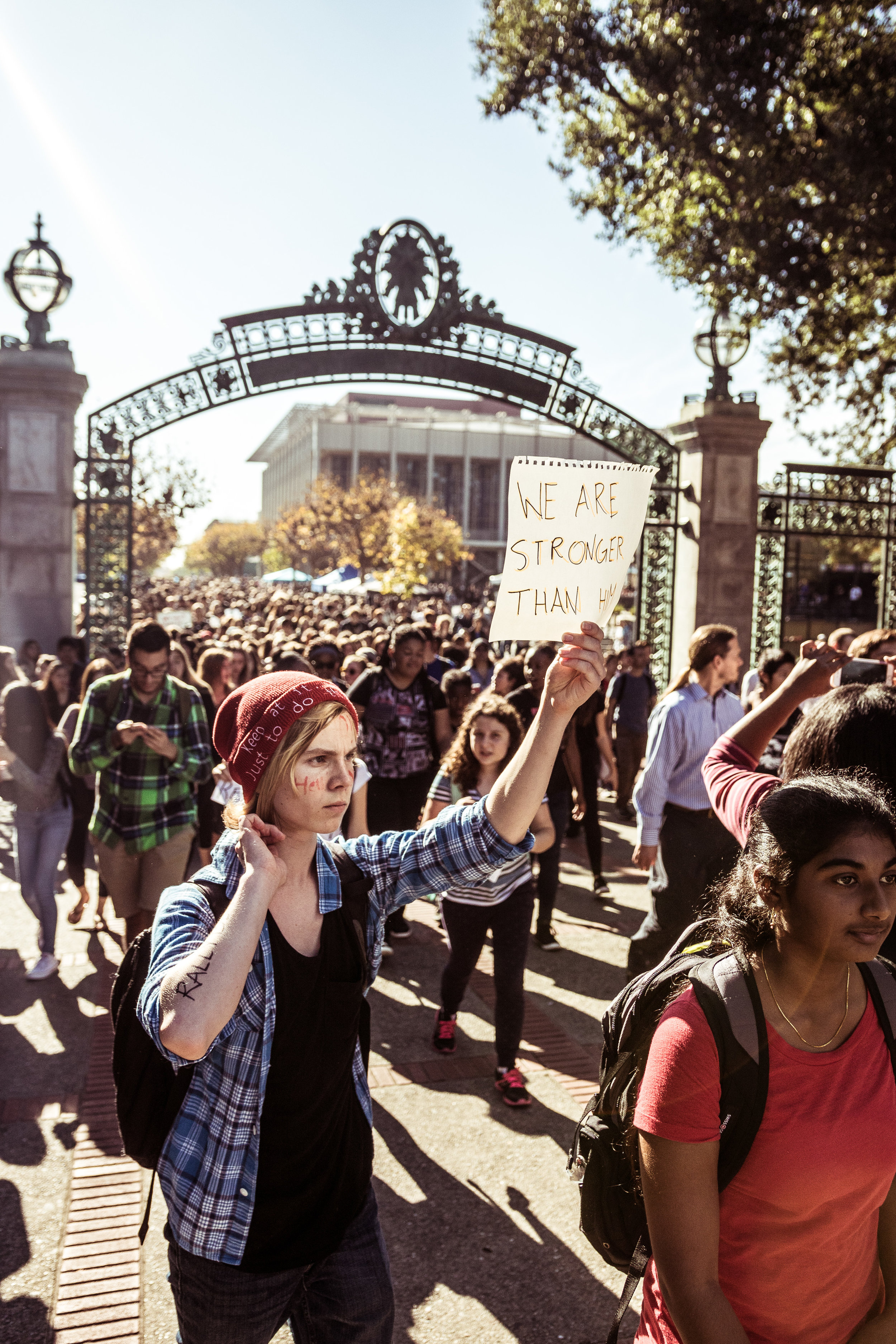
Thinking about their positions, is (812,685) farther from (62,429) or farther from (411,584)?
(411,584)

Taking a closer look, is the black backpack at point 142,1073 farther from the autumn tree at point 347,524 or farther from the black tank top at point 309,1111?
the autumn tree at point 347,524

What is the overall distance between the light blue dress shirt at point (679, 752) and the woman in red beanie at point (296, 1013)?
114 inches

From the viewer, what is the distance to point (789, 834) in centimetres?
175

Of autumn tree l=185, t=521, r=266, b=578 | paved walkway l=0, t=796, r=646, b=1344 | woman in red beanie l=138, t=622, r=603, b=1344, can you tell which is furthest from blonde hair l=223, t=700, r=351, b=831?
autumn tree l=185, t=521, r=266, b=578

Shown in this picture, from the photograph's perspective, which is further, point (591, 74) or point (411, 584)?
point (411, 584)

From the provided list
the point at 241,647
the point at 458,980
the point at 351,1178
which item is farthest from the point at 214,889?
the point at 241,647

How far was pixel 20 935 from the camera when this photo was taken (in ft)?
21.6

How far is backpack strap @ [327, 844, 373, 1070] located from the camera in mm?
2025

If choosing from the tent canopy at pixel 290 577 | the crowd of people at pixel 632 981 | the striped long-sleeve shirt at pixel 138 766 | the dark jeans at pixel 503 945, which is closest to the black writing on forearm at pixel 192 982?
the crowd of people at pixel 632 981

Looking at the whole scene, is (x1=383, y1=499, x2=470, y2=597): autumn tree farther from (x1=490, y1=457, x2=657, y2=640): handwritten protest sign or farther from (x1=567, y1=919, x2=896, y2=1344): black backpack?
(x1=567, y1=919, x2=896, y2=1344): black backpack

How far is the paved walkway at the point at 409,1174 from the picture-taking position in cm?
318


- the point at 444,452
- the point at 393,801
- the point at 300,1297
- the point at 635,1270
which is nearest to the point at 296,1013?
the point at 300,1297

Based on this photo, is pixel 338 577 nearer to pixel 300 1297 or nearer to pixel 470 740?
pixel 470 740

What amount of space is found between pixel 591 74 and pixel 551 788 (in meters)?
9.74
